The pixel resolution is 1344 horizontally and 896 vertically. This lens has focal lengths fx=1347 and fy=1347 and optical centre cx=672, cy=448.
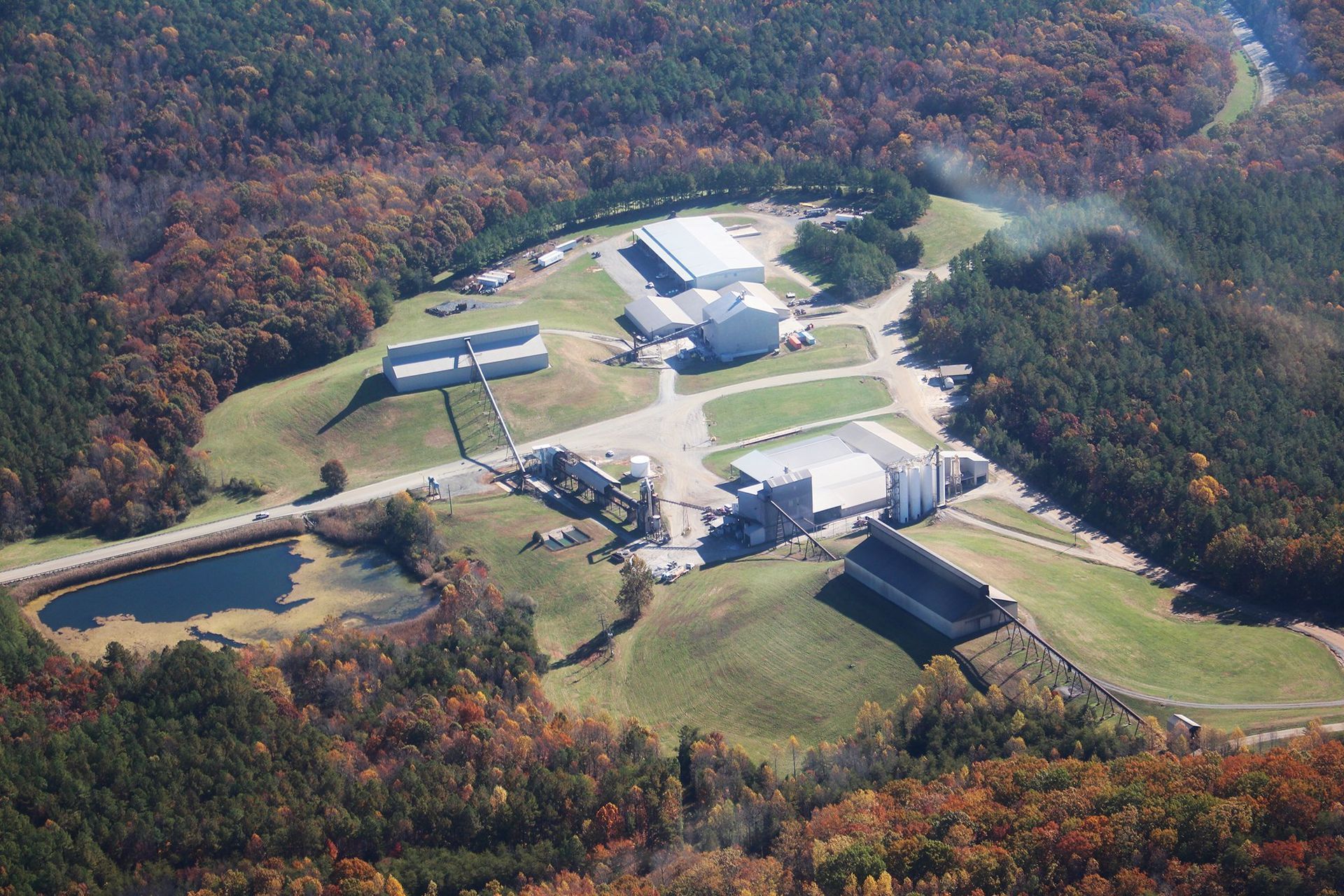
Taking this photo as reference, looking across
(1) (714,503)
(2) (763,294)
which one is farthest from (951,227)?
(1) (714,503)

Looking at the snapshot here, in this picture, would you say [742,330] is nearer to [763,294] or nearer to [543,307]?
[763,294]

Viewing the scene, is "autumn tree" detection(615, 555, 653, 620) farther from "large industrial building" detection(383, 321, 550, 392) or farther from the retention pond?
"large industrial building" detection(383, 321, 550, 392)

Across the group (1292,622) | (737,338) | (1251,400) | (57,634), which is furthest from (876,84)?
(57,634)

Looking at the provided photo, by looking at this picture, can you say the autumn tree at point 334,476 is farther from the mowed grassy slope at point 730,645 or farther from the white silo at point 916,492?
the white silo at point 916,492

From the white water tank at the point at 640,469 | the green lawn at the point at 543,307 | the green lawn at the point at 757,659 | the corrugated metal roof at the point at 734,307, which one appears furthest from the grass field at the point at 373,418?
the green lawn at the point at 757,659

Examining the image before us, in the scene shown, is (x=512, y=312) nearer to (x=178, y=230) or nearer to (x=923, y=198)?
(x=178, y=230)
